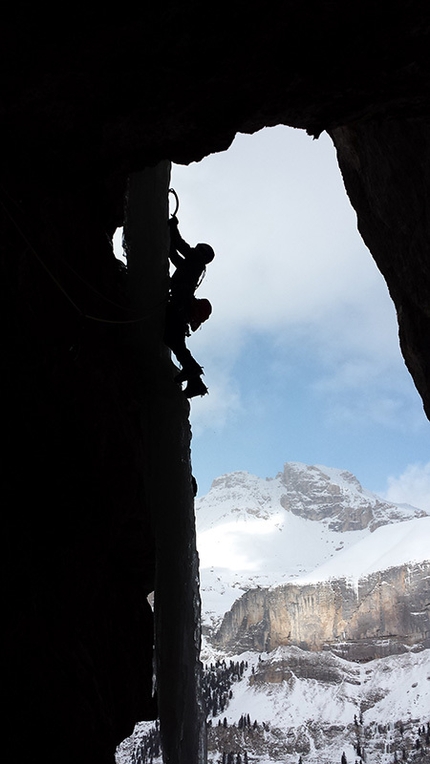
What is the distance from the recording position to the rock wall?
295 feet

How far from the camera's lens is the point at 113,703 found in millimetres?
4816

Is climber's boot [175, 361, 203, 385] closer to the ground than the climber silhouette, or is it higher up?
closer to the ground

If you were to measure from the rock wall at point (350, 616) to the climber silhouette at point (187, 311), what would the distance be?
94.4 meters

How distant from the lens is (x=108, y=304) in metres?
5.09

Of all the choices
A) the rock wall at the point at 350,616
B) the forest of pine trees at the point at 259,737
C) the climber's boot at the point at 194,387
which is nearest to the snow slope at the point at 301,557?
the rock wall at the point at 350,616

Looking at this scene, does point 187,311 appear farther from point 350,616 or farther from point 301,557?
point 301,557

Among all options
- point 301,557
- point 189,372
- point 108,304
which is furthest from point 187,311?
point 301,557

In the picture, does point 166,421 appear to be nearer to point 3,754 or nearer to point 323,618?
point 3,754

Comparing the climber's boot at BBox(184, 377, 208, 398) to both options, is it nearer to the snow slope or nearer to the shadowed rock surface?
the shadowed rock surface

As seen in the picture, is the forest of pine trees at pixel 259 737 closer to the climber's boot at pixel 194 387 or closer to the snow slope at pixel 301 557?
the snow slope at pixel 301 557

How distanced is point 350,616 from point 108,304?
100 meters

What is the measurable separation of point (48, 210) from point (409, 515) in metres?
205

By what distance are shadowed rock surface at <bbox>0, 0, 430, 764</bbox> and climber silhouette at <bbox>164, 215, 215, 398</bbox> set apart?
157 millimetres

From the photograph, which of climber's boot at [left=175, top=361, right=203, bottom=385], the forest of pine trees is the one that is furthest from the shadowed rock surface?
the forest of pine trees
